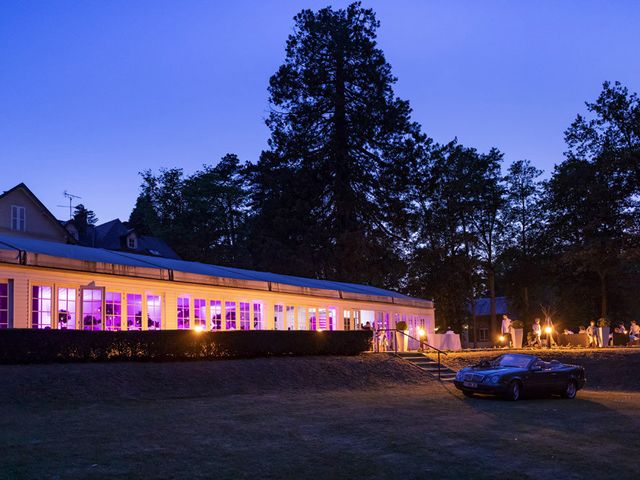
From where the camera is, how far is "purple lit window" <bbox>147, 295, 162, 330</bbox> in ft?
76.3

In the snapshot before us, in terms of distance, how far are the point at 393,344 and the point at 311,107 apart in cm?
2587

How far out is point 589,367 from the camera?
30.1 meters

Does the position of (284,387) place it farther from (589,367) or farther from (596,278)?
(596,278)

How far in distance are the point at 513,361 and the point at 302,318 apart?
485 inches

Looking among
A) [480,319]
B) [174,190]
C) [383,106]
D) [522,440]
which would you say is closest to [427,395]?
[522,440]

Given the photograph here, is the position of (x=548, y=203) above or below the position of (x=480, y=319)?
above

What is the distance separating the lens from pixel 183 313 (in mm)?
24609

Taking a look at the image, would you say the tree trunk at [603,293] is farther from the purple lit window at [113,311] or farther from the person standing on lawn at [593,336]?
the purple lit window at [113,311]

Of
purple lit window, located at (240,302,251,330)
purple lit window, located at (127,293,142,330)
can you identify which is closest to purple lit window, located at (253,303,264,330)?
purple lit window, located at (240,302,251,330)

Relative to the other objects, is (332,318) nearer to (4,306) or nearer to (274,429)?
(4,306)

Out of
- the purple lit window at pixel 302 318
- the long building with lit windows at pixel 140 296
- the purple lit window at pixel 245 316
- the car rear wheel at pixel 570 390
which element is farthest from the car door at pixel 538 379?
the purple lit window at pixel 302 318

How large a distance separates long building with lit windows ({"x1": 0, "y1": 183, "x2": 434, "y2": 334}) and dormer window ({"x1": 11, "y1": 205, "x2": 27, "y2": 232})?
17.0m

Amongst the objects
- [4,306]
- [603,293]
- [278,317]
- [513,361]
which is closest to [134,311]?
[4,306]

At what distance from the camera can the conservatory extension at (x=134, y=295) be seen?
19.4m
